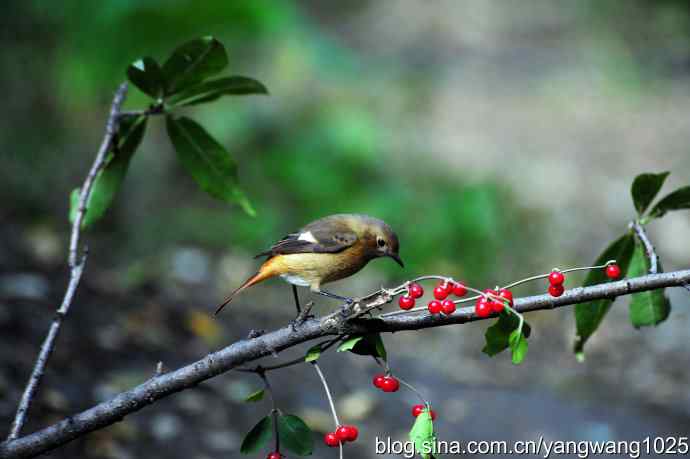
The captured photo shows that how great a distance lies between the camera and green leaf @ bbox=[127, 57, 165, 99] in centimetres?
207

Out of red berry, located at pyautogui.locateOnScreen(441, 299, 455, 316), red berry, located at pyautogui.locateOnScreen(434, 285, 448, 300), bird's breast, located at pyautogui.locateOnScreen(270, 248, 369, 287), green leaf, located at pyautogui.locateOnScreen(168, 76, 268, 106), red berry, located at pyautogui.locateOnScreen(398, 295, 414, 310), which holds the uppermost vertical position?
green leaf, located at pyautogui.locateOnScreen(168, 76, 268, 106)

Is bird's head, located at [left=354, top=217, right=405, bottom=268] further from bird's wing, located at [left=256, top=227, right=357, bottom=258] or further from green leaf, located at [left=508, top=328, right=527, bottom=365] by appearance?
green leaf, located at [left=508, top=328, right=527, bottom=365]

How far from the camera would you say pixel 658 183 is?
6.63 feet

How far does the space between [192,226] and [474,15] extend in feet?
17.3

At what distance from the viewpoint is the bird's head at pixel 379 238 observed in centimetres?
254

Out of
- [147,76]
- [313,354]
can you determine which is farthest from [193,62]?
[313,354]

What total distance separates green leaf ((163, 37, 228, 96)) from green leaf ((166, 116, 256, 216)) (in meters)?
0.12

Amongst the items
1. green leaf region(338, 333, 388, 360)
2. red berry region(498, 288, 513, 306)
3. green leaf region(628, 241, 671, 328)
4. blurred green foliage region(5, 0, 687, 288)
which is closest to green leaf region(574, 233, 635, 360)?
green leaf region(628, 241, 671, 328)

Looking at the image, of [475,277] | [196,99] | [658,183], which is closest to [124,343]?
[196,99]

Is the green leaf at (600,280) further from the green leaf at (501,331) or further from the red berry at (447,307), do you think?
the red berry at (447,307)

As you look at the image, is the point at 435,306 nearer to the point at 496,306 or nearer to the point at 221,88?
the point at 496,306

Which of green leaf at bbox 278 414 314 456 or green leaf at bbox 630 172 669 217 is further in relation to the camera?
green leaf at bbox 630 172 669 217

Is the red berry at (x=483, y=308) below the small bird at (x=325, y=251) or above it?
below

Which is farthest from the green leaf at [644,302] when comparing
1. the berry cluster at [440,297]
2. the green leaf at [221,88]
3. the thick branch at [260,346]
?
the green leaf at [221,88]
